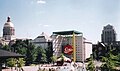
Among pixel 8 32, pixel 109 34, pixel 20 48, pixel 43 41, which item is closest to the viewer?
pixel 20 48

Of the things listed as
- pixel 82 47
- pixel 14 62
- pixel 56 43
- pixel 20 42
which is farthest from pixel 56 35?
pixel 14 62

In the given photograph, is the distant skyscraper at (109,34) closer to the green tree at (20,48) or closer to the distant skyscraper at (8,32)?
the distant skyscraper at (8,32)

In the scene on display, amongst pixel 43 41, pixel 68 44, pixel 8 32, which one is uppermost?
pixel 8 32

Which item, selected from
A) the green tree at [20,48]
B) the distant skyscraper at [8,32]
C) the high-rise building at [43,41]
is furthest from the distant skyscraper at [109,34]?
the green tree at [20,48]

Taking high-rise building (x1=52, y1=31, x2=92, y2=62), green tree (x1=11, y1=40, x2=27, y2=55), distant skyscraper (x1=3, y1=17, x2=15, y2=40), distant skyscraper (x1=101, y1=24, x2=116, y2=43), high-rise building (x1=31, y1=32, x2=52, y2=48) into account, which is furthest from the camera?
distant skyscraper (x1=101, y1=24, x2=116, y2=43)

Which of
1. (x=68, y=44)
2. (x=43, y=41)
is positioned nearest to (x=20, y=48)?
(x=68, y=44)

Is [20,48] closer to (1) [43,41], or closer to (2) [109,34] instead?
(1) [43,41]

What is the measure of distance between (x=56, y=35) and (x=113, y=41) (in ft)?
136

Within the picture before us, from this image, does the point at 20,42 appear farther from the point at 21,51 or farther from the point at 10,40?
the point at 10,40

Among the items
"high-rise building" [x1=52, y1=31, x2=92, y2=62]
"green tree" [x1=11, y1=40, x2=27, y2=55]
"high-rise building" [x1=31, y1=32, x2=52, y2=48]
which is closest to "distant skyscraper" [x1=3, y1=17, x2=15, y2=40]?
"high-rise building" [x1=31, y1=32, x2=52, y2=48]

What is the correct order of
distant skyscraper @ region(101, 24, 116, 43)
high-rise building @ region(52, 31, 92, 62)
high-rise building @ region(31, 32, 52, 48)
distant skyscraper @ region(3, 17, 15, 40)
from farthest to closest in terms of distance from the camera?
distant skyscraper @ region(101, 24, 116, 43), distant skyscraper @ region(3, 17, 15, 40), high-rise building @ region(31, 32, 52, 48), high-rise building @ region(52, 31, 92, 62)

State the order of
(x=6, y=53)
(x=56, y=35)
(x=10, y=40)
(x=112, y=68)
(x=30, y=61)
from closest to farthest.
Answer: (x=6, y=53)
(x=112, y=68)
(x=30, y=61)
(x=56, y=35)
(x=10, y=40)

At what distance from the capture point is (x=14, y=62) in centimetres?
5234

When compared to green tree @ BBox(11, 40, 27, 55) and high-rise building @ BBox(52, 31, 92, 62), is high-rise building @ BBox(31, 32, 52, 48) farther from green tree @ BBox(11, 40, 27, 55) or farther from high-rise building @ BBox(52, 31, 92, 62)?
green tree @ BBox(11, 40, 27, 55)
